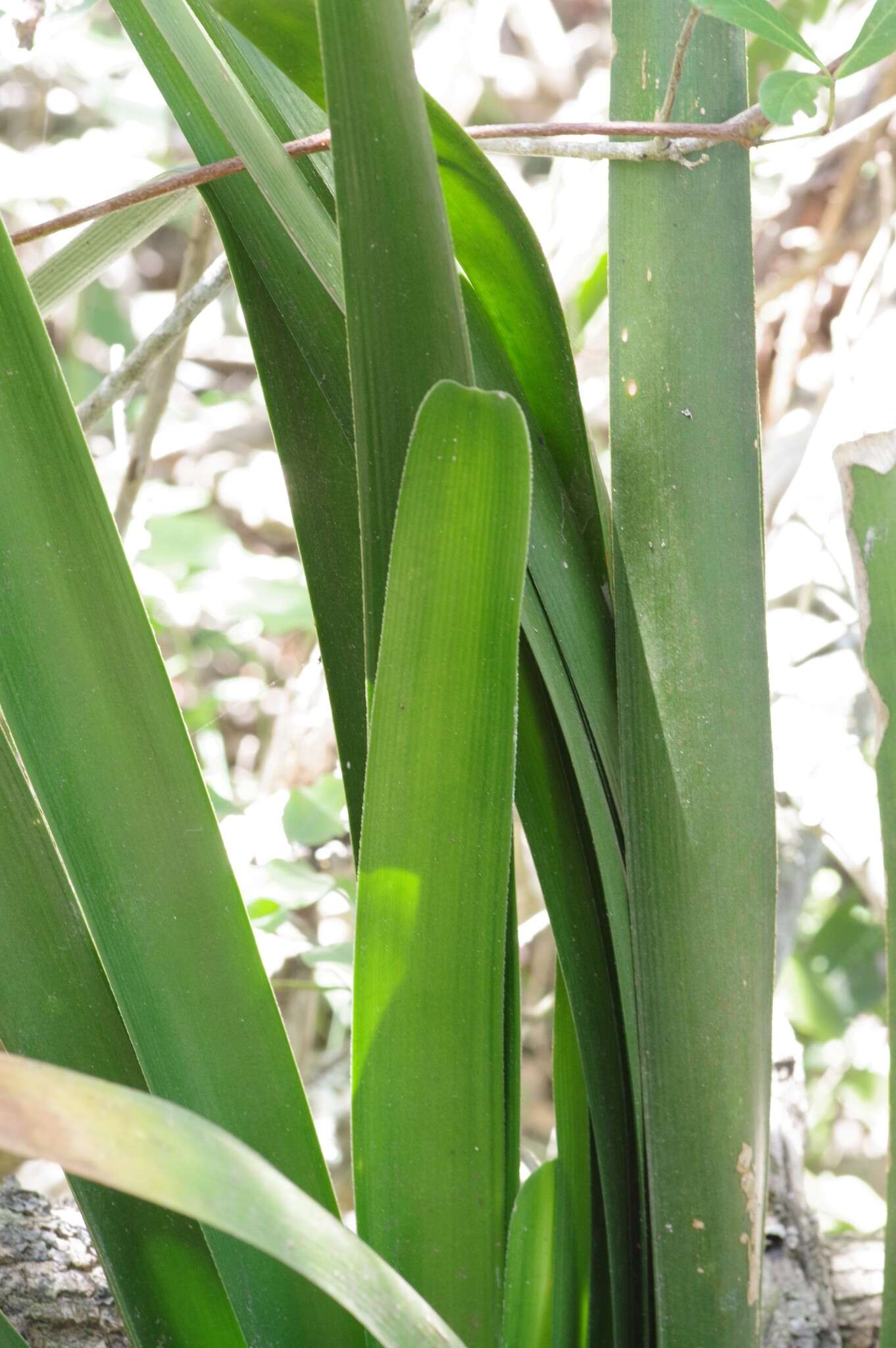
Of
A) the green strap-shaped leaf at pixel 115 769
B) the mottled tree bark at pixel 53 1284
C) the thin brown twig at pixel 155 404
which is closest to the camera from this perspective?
the green strap-shaped leaf at pixel 115 769

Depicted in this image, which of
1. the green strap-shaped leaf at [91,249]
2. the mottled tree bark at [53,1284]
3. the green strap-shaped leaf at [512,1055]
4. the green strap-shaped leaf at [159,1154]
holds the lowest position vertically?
the mottled tree bark at [53,1284]

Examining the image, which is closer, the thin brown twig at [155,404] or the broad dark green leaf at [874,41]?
the broad dark green leaf at [874,41]

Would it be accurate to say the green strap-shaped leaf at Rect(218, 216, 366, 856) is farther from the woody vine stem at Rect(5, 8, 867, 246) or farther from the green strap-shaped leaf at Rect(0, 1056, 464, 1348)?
the green strap-shaped leaf at Rect(0, 1056, 464, 1348)

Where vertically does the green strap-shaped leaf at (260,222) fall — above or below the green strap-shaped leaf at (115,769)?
above

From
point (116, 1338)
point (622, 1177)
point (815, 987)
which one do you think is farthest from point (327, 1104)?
point (622, 1177)

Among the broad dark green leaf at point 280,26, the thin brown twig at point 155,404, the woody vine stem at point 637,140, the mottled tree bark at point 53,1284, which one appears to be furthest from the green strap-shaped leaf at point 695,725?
the thin brown twig at point 155,404

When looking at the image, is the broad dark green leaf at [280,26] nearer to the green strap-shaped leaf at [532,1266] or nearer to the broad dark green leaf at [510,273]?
the broad dark green leaf at [510,273]

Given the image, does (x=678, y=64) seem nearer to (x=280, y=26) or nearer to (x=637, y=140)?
(x=637, y=140)

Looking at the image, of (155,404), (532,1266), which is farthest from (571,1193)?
(155,404)
